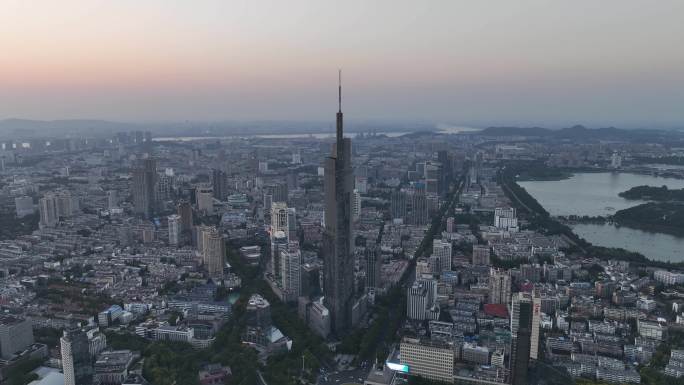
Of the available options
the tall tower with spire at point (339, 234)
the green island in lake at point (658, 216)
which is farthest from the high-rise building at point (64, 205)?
the green island in lake at point (658, 216)

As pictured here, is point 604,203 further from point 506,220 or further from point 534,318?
point 534,318

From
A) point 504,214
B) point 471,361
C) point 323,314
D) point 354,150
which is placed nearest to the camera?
point 471,361

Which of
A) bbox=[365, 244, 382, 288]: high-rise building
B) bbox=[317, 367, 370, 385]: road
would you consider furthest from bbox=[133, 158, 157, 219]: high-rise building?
bbox=[317, 367, 370, 385]: road

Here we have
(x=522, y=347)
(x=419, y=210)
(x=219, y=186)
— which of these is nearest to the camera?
(x=522, y=347)

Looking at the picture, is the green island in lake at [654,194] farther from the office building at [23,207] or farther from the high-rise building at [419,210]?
the office building at [23,207]

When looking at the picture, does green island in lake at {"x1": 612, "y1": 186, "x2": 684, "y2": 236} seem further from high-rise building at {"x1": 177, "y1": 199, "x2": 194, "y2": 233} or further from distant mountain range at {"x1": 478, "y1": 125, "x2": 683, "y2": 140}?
distant mountain range at {"x1": 478, "y1": 125, "x2": 683, "y2": 140}

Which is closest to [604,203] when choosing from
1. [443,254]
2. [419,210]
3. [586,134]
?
[419,210]

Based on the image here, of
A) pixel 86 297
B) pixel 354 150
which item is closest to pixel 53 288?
pixel 86 297

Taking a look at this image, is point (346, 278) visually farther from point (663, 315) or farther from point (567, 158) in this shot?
point (567, 158)
